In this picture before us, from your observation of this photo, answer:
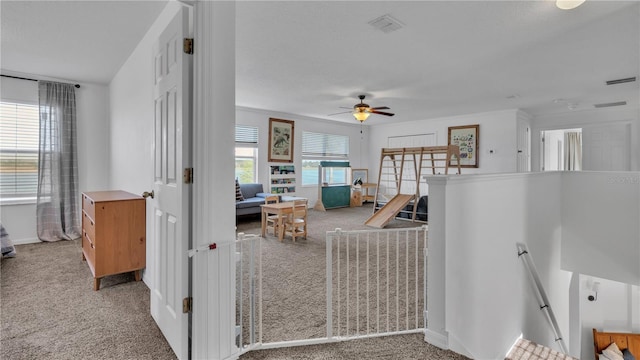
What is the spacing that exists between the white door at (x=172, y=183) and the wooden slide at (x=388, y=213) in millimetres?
4283

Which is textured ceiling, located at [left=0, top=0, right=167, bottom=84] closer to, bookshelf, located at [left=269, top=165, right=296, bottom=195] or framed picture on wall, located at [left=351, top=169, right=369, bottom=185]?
bookshelf, located at [left=269, top=165, right=296, bottom=195]

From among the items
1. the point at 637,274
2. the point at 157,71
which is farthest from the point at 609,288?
the point at 157,71

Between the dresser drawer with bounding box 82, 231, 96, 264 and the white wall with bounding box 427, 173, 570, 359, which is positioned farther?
the dresser drawer with bounding box 82, 231, 96, 264

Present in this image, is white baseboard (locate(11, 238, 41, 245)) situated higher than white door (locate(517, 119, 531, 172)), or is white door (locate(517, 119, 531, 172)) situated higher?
white door (locate(517, 119, 531, 172))

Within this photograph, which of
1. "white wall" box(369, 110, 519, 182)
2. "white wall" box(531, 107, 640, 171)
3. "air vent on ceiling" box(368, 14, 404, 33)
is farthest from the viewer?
"white wall" box(369, 110, 519, 182)

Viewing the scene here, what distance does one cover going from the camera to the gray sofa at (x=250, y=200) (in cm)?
570

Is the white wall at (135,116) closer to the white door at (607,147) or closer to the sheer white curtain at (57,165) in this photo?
the sheer white curtain at (57,165)

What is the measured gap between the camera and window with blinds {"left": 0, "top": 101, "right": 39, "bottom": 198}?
406 centimetres

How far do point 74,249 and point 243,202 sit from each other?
102 inches

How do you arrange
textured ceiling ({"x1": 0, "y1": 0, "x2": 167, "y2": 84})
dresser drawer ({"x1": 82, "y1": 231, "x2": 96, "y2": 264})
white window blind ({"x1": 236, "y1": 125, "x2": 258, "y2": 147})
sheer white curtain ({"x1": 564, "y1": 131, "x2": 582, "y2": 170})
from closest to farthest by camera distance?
textured ceiling ({"x1": 0, "y1": 0, "x2": 167, "y2": 84})
dresser drawer ({"x1": 82, "y1": 231, "x2": 96, "y2": 264})
white window blind ({"x1": 236, "y1": 125, "x2": 258, "y2": 147})
sheer white curtain ({"x1": 564, "y1": 131, "x2": 582, "y2": 170})

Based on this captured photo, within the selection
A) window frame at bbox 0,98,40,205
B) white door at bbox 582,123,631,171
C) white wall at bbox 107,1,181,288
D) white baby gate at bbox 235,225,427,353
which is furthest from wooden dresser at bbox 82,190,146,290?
white door at bbox 582,123,631,171

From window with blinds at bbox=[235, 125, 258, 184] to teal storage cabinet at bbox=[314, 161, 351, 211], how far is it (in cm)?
186

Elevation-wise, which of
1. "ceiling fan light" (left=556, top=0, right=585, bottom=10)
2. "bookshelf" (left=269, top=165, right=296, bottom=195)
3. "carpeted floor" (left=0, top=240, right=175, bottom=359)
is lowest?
"carpeted floor" (left=0, top=240, right=175, bottom=359)

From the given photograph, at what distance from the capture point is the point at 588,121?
6520mm
